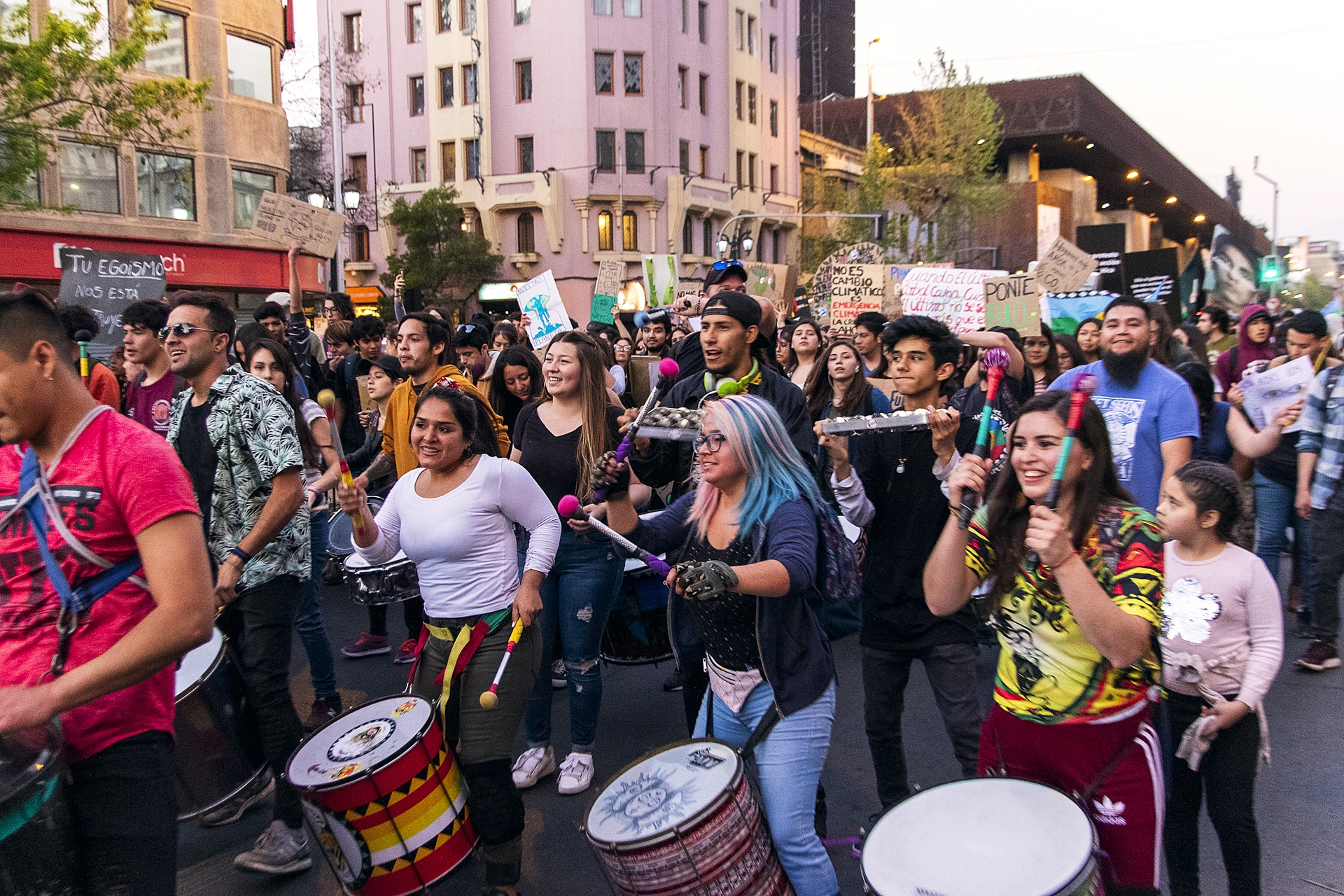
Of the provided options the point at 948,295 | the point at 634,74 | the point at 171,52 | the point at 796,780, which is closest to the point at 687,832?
the point at 796,780

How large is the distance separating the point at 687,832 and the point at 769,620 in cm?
73

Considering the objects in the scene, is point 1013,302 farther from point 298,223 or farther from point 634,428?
point 298,223

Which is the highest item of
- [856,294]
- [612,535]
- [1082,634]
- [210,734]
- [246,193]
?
[246,193]

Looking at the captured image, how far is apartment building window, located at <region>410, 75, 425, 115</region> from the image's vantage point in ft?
144

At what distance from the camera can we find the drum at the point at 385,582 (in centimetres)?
489

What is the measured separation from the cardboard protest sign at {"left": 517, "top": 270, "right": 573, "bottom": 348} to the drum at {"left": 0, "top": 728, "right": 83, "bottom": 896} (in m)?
6.79

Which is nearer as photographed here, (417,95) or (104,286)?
(104,286)

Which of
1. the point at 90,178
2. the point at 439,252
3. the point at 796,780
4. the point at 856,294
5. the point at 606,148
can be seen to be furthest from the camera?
the point at 606,148

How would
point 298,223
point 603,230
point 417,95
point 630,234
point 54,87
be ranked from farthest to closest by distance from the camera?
point 417,95, point 630,234, point 603,230, point 54,87, point 298,223

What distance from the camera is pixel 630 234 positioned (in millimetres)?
42156

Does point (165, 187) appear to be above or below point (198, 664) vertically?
above

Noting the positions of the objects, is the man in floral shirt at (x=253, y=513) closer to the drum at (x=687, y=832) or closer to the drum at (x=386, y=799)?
the drum at (x=386, y=799)

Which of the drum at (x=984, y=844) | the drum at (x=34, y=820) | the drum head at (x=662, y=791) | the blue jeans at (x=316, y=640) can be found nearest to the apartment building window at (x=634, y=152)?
the blue jeans at (x=316, y=640)

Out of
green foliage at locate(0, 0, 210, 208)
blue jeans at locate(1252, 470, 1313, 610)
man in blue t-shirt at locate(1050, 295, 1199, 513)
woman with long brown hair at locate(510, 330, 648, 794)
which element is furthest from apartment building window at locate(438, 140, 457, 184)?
man in blue t-shirt at locate(1050, 295, 1199, 513)
